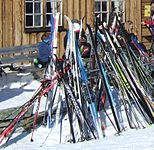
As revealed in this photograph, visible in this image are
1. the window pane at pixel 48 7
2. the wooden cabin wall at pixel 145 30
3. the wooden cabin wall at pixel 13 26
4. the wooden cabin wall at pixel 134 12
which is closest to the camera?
the wooden cabin wall at pixel 13 26

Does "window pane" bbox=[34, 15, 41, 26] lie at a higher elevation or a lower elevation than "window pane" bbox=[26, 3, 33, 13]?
lower

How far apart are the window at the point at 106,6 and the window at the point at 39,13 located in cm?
145

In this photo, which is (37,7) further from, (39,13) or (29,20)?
(29,20)

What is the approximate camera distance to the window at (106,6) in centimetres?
1520

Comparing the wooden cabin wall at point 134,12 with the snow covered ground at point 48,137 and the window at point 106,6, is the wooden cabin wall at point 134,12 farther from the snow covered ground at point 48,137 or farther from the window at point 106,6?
the snow covered ground at point 48,137

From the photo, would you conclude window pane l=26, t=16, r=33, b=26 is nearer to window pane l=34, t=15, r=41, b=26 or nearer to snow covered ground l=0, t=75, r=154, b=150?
window pane l=34, t=15, r=41, b=26

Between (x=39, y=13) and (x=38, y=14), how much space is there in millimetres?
60

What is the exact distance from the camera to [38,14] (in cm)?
1388

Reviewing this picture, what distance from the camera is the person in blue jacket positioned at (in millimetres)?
12234

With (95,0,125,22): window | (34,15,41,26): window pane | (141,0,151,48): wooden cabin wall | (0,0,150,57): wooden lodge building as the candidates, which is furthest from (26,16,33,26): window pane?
(141,0,151,48): wooden cabin wall

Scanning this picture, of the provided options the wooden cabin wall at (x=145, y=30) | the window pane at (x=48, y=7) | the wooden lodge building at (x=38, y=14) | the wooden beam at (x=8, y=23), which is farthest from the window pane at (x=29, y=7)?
the wooden cabin wall at (x=145, y=30)

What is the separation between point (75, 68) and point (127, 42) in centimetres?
148

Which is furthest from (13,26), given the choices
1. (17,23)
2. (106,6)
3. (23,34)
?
(106,6)

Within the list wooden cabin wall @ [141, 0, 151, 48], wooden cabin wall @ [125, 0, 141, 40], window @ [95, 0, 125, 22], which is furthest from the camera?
wooden cabin wall @ [141, 0, 151, 48]
